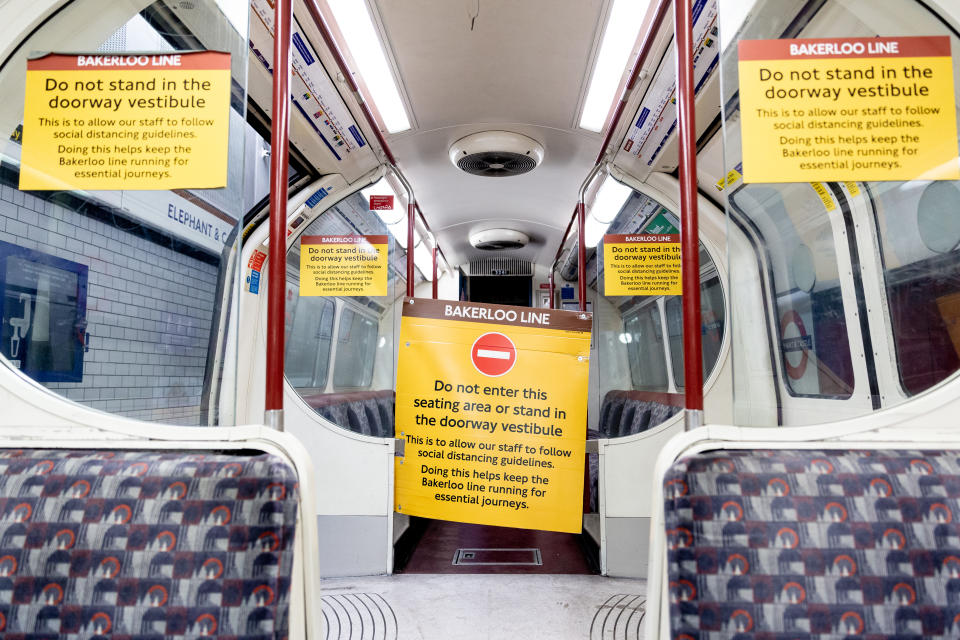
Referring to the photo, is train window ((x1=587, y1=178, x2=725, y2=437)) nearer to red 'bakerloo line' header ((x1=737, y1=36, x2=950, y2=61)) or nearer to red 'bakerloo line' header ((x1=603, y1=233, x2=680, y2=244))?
red 'bakerloo line' header ((x1=603, y1=233, x2=680, y2=244))

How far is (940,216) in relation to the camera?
1.98 m

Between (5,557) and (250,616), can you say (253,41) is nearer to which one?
(5,557)

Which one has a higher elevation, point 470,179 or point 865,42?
point 470,179

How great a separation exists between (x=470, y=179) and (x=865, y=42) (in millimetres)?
4864

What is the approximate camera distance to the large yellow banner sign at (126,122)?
4.84 feet

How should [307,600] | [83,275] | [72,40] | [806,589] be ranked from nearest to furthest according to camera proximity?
[806,589], [307,600], [72,40], [83,275]

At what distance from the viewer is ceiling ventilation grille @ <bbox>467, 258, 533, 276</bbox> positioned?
1015 cm

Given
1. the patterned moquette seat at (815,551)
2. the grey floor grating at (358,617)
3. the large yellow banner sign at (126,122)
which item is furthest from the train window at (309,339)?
the patterned moquette seat at (815,551)

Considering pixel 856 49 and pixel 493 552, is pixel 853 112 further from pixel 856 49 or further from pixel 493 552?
pixel 493 552

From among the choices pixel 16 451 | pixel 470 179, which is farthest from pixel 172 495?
pixel 470 179

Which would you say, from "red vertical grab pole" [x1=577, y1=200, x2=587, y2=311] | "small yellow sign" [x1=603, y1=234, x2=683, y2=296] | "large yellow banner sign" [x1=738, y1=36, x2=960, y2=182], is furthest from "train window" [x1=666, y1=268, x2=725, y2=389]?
"large yellow banner sign" [x1=738, y1=36, x2=960, y2=182]

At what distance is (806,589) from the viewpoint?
1169 millimetres

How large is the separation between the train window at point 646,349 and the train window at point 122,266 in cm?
479

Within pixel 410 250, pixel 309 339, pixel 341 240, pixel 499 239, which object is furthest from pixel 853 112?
pixel 499 239
